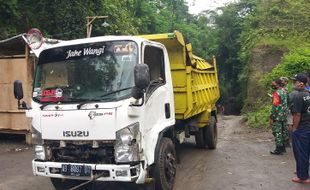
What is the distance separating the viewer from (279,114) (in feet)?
31.5

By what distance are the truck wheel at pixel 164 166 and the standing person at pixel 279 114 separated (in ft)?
12.9

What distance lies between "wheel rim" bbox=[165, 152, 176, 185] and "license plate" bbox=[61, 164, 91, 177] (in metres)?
1.40

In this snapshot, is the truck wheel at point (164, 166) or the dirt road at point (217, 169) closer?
the truck wheel at point (164, 166)

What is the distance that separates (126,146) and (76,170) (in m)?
0.79

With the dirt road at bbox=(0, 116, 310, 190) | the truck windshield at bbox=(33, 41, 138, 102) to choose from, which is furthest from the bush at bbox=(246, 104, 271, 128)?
the truck windshield at bbox=(33, 41, 138, 102)

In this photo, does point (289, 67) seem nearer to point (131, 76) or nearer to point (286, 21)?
point (286, 21)

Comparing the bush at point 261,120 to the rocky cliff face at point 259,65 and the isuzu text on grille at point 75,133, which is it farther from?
the isuzu text on grille at point 75,133

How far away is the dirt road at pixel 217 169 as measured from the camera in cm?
701

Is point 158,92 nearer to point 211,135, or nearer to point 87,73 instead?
point 87,73

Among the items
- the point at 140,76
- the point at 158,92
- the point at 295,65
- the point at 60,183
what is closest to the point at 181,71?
the point at 158,92

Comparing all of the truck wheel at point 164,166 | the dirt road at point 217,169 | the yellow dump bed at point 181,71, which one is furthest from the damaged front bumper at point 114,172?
the yellow dump bed at point 181,71

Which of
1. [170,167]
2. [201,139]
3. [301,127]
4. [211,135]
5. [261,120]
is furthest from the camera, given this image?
[261,120]

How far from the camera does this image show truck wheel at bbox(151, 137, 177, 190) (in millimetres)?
6016

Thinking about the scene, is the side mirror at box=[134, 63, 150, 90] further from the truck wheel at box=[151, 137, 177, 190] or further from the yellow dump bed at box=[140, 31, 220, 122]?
the yellow dump bed at box=[140, 31, 220, 122]
